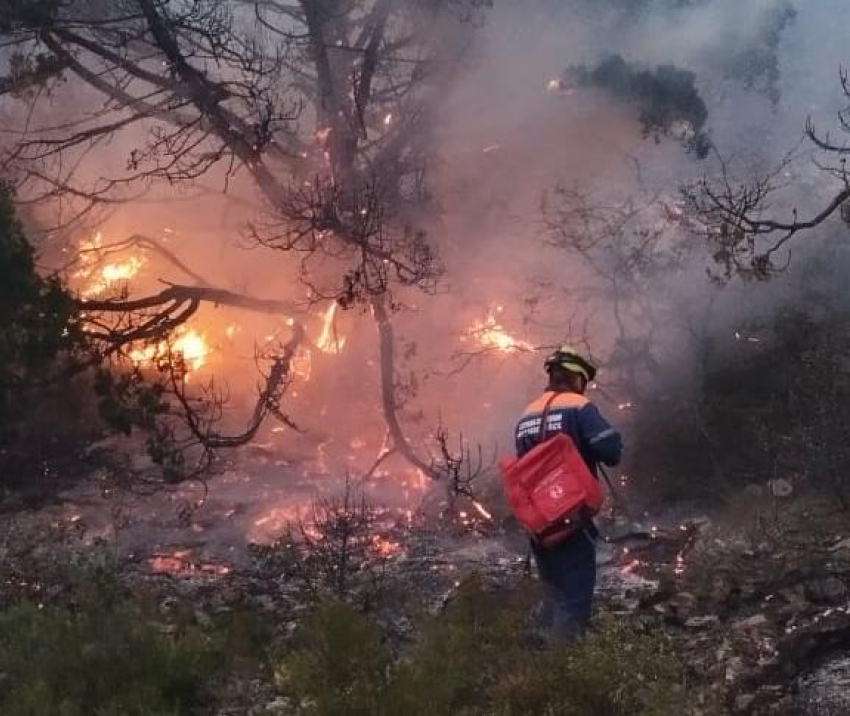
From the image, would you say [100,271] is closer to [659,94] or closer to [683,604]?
[659,94]

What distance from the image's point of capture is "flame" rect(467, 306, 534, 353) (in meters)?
10.5

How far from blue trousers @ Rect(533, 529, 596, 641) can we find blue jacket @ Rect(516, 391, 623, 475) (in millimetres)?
417

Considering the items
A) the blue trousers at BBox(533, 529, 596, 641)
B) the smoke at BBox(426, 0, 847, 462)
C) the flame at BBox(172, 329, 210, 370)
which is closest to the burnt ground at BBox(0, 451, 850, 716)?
the blue trousers at BBox(533, 529, 596, 641)

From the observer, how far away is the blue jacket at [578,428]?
183 inches

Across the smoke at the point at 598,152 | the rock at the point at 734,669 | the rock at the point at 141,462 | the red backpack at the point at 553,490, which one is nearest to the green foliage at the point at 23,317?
the rock at the point at 141,462

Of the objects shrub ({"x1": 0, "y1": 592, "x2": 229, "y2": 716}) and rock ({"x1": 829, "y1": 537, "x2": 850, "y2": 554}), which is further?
rock ({"x1": 829, "y1": 537, "x2": 850, "y2": 554})

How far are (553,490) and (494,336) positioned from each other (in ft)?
20.5

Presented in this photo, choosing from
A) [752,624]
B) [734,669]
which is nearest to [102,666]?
[734,669]

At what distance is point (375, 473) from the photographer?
31.0 ft

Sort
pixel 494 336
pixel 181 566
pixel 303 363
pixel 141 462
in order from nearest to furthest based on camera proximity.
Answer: pixel 181 566
pixel 141 462
pixel 494 336
pixel 303 363

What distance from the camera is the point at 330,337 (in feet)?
39.2

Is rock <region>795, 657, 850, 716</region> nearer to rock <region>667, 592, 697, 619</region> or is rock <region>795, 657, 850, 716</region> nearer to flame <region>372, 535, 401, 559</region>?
rock <region>667, 592, 697, 619</region>

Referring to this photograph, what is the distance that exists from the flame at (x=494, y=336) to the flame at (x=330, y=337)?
1843 millimetres

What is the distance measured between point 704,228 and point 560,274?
174cm
